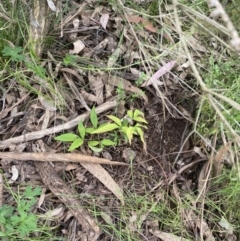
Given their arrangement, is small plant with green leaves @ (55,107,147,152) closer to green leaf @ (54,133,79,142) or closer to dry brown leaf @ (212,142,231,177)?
green leaf @ (54,133,79,142)

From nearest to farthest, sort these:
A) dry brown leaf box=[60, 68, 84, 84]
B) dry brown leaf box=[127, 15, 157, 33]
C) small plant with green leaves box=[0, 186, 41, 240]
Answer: small plant with green leaves box=[0, 186, 41, 240] → dry brown leaf box=[60, 68, 84, 84] → dry brown leaf box=[127, 15, 157, 33]

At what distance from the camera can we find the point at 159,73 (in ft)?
5.78

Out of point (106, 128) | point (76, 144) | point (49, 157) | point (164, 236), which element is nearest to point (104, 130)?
point (106, 128)

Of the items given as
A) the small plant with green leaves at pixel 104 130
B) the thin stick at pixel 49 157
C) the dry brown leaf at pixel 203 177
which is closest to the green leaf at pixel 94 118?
the small plant with green leaves at pixel 104 130

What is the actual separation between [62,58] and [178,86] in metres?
0.46

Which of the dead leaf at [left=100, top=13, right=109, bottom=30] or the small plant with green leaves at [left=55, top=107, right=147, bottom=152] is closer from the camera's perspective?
the small plant with green leaves at [left=55, top=107, right=147, bottom=152]

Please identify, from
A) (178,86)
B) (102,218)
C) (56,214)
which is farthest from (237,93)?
(56,214)

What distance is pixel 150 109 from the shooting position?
1733 millimetres

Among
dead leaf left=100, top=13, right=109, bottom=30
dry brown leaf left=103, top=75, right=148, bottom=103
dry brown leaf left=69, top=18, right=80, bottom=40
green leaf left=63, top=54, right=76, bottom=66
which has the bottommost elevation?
dry brown leaf left=103, top=75, right=148, bottom=103

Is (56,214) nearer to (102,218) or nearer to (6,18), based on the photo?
(102,218)

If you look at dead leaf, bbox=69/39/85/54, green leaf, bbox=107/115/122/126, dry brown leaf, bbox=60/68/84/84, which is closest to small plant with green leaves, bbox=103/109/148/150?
green leaf, bbox=107/115/122/126

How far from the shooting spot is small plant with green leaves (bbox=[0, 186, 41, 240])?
1.50 metres

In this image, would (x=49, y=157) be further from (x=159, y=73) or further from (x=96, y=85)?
(x=159, y=73)

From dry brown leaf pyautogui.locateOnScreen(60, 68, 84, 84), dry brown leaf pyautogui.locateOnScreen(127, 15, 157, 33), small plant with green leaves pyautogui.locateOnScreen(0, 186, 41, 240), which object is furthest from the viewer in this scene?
dry brown leaf pyautogui.locateOnScreen(127, 15, 157, 33)
